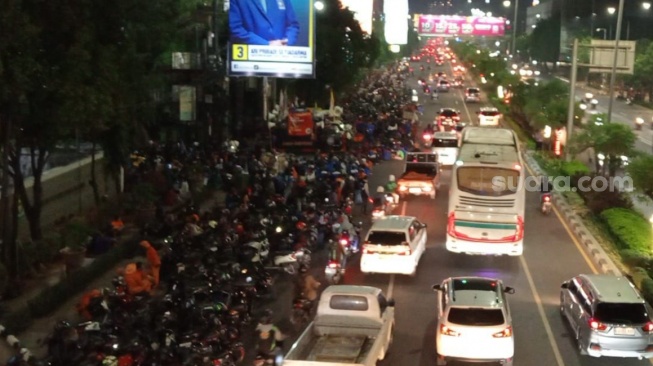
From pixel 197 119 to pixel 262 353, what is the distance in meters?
25.9

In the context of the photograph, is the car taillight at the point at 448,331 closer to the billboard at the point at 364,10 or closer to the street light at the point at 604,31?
the street light at the point at 604,31

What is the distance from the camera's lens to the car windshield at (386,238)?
64.1 ft

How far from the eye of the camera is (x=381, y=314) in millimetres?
14055

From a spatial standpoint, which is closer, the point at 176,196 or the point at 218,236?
the point at 218,236

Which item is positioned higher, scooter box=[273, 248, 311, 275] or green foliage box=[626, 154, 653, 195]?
green foliage box=[626, 154, 653, 195]

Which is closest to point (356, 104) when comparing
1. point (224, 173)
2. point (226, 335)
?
point (224, 173)

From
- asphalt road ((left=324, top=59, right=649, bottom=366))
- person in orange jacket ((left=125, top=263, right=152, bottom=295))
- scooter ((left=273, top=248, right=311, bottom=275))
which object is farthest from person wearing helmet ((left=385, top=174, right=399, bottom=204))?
person in orange jacket ((left=125, top=263, right=152, bottom=295))

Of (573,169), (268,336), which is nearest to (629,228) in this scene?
(573,169)

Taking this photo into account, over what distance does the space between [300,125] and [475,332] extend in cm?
2604

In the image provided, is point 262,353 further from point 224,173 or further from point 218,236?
point 224,173

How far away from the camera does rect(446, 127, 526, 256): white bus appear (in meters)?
20.9

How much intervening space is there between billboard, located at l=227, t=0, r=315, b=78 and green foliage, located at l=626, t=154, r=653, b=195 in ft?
50.1

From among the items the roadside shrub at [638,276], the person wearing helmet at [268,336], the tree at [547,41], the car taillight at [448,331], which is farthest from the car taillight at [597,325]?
the tree at [547,41]

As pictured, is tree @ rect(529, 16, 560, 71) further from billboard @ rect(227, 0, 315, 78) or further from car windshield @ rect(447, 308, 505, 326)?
car windshield @ rect(447, 308, 505, 326)
